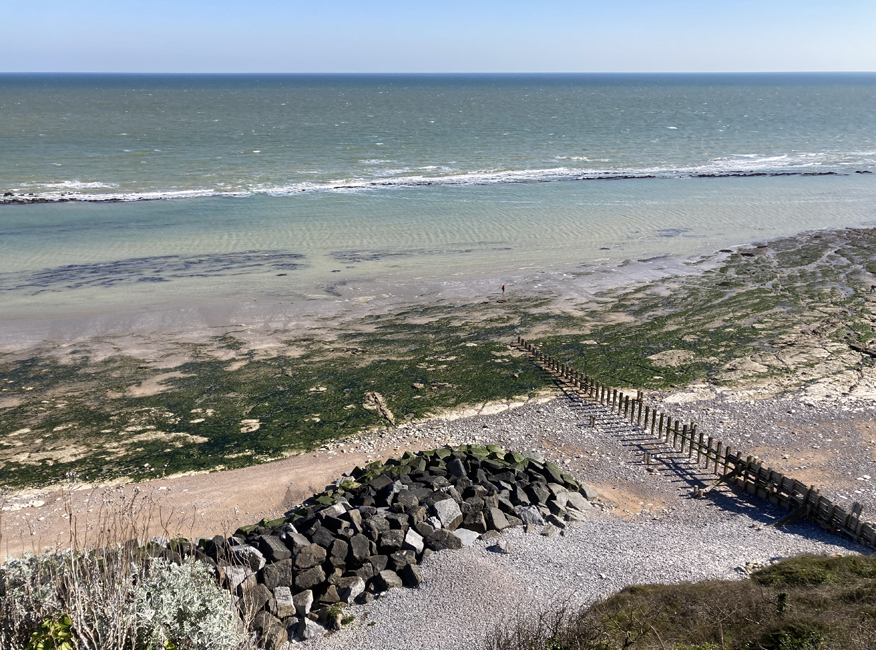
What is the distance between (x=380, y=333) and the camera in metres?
24.4

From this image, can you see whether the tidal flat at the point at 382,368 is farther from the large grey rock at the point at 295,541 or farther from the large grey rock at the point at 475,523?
the large grey rock at the point at 475,523

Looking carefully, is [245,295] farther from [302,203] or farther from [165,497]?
[302,203]

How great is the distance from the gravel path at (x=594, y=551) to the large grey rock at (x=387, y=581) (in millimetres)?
171

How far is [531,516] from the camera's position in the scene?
13680 millimetres

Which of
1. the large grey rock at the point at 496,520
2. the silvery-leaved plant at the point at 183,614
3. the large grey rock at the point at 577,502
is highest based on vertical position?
the silvery-leaved plant at the point at 183,614

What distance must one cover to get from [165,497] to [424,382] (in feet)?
26.0

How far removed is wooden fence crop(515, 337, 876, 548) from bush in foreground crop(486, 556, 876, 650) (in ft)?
6.47

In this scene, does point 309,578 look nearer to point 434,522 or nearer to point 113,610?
point 434,522

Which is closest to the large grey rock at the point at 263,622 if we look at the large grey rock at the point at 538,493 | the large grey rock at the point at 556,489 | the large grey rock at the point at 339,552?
the large grey rock at the point at 339,552

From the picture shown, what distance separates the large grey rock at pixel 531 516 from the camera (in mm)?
13609

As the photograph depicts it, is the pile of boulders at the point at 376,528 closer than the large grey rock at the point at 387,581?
Yes

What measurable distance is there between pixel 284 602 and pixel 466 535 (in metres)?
3.50

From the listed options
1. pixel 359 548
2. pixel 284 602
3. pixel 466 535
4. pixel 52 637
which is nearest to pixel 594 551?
pixel 466 535

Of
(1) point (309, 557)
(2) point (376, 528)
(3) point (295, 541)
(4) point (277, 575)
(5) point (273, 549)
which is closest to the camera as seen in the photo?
(4) point (277, 575)
